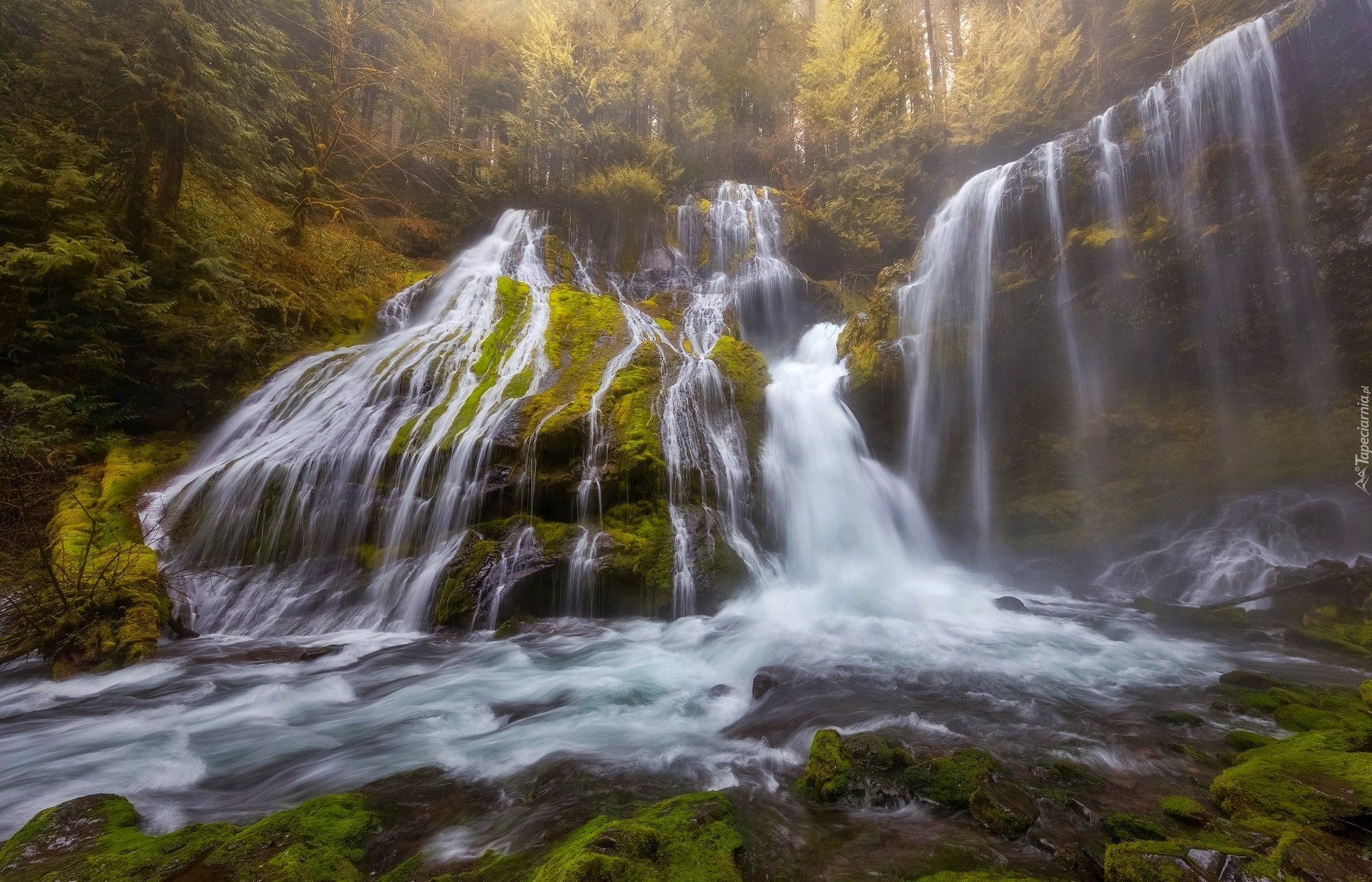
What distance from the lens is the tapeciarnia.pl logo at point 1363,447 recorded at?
721 centimetres

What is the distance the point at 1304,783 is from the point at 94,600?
9556 mm

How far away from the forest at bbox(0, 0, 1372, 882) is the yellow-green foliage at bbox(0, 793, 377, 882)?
28 millimetres

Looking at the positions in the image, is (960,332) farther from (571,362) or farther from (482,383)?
(482,383)

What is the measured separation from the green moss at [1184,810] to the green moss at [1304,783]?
0.39 feet

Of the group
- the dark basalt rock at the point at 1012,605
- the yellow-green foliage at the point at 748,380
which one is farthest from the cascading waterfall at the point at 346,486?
the dark basalt rock at the point at 1012,605

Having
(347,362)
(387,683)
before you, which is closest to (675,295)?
(347,362)

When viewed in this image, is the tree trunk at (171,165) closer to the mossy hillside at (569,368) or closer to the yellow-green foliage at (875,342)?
the mossy hillside at (569,368)

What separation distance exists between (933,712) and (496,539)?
18.6ft

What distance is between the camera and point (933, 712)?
4.33 m

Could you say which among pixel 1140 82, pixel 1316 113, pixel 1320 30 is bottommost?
pixel 1316 113

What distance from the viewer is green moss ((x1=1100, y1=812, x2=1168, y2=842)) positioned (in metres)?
2.35

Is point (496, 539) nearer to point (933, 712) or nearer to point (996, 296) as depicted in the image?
point (933, 712)

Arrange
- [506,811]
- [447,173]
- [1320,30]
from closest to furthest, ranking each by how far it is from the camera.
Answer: [506,811]
[1320,30]
[447,173]

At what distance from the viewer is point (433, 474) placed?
26.7 feet
